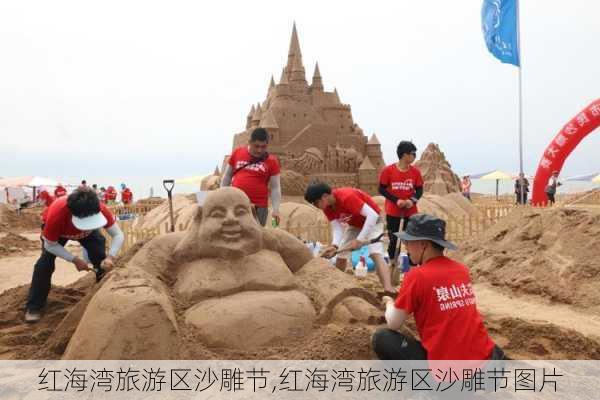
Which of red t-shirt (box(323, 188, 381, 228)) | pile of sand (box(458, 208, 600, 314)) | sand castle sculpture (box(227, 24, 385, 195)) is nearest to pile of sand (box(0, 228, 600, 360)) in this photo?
red t-shirt (box(323, 188, 381, 228))

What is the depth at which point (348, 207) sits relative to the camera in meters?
4.28

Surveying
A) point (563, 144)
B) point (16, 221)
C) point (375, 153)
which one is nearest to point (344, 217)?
point (563, 144)

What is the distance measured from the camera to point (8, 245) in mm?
11055

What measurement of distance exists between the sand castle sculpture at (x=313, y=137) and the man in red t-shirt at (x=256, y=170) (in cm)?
1064

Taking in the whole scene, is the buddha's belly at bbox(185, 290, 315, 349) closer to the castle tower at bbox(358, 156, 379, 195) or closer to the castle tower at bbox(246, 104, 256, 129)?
the castle tower at bbox(358, 156, 379, 195)

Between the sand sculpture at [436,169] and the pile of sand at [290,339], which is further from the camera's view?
the sand sculpture at [436,169]

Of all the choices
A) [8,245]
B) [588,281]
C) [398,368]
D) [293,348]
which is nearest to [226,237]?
[293,348]

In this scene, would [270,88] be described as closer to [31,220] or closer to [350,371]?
[31,220]

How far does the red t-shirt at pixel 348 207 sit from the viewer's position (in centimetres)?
426

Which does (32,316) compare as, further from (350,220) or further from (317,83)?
(317,83)

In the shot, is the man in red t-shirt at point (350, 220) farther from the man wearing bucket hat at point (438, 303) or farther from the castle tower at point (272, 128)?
the castle tower at point (272, 128)

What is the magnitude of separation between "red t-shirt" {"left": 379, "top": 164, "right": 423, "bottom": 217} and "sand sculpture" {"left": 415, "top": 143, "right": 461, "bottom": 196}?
1640cm

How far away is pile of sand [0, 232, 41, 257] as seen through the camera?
10.6 meters

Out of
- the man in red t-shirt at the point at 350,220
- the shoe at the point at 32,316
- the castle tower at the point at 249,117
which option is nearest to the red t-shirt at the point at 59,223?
the shoe at the point at 32,316
